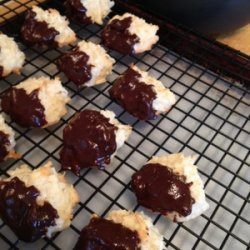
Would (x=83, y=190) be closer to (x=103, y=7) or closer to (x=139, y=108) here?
(x=139, y=108)

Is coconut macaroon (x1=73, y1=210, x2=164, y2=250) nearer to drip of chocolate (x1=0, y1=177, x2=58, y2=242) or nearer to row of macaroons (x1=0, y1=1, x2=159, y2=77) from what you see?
drip of chocolate (x1=0, y1=177, x2=58, y2=242)

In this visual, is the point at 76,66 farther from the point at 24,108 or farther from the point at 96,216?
the point at 96,216

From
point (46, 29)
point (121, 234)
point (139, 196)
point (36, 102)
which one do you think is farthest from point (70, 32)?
point (121, 234)

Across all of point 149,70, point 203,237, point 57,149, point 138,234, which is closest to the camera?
point 138,234

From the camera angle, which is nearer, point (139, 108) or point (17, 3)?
point (139, 108)

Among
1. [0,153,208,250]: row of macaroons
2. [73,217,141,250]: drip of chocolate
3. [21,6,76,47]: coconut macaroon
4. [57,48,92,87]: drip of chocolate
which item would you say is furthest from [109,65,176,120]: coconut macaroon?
[73,217,141,250]: drip of chocolate

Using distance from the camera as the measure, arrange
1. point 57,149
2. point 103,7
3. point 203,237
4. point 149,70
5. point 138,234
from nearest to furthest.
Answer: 1. point 138,234
2. point 203,237
3. point 57,149
4. point 149,70
5. point 103,7

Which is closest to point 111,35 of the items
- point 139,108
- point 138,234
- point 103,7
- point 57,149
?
point 103,7
